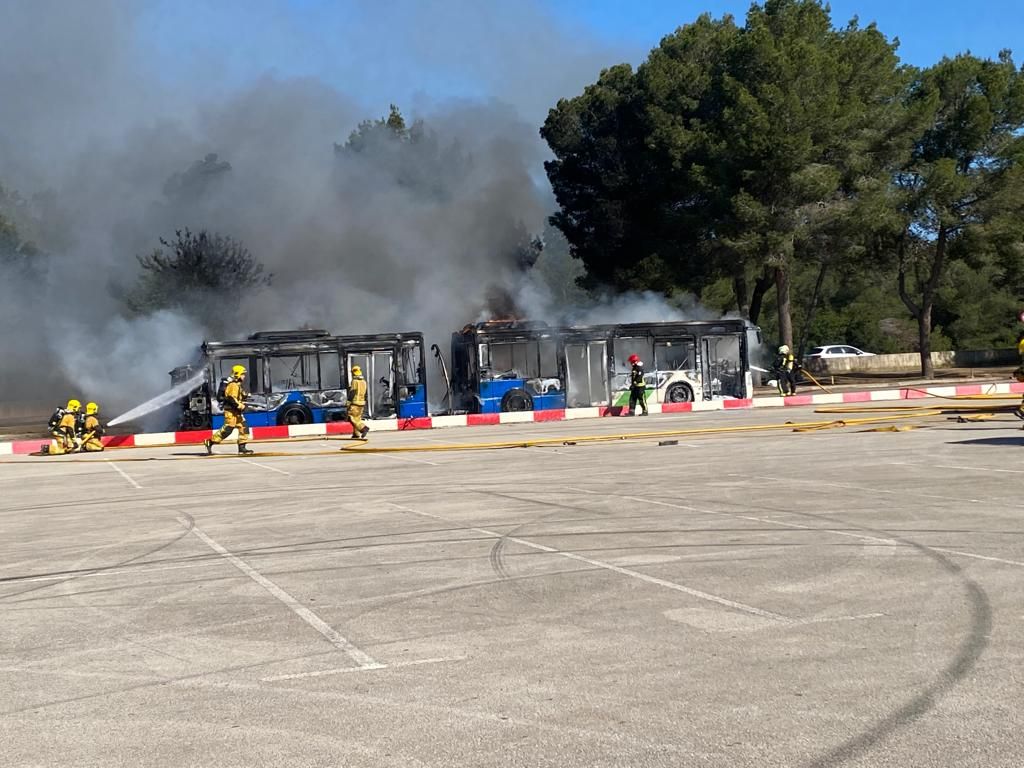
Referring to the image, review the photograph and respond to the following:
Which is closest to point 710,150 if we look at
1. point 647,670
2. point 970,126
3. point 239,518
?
point 970,126

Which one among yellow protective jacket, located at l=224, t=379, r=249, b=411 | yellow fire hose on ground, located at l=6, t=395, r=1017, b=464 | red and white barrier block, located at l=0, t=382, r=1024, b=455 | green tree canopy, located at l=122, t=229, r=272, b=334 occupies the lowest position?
yellow fire hose on ground, located at l=6, t=395, r=1017, b=464

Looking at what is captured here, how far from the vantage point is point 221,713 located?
471 cm

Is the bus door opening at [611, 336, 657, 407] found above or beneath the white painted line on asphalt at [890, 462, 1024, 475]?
above

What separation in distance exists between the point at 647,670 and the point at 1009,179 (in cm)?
4434

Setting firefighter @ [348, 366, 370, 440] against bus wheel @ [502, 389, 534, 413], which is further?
bus wheel @ [502, 389, 534, 413]

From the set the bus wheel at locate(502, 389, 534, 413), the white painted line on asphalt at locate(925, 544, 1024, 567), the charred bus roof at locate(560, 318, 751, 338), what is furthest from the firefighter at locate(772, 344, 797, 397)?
the white painted line on asphalt at locate(925, 544, 1024, 567)

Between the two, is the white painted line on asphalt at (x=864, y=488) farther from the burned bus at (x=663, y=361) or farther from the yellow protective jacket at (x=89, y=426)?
the burned bus at (x=663, y=361)

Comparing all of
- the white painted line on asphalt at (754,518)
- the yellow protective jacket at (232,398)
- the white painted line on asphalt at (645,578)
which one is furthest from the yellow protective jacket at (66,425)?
the white painted line on asphalt at (645,578)

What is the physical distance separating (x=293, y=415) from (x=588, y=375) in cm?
747

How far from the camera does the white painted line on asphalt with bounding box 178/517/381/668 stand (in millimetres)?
5552

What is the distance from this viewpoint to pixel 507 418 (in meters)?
26.9

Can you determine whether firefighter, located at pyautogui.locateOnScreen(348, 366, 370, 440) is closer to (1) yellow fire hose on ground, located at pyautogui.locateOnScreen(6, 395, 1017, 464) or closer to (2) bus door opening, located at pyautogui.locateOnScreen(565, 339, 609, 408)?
(1) yellow fire hose on ground, located at pyautogui.locateOnScreen(6, 395, 1017, 464)

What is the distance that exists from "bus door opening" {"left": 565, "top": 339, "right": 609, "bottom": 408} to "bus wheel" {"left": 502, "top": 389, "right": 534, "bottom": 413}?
1039mm

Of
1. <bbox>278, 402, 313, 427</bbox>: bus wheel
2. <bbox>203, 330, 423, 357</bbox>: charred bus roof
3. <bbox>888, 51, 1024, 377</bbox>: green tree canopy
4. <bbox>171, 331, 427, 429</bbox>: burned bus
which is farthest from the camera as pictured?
<bbox>888, 51, 1024, 377</bbox>: green tree canopy
